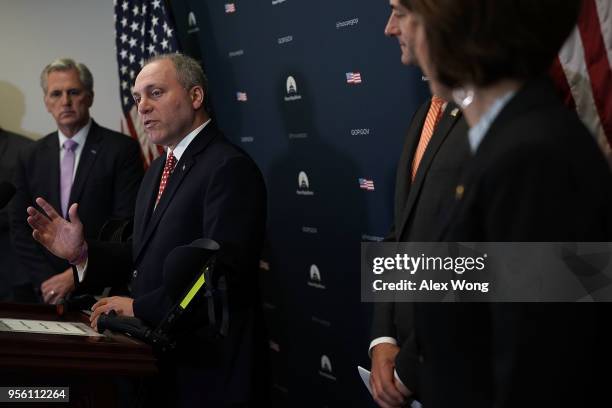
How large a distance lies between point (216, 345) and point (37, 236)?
72 cm

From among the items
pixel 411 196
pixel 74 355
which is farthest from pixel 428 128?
pixel 74 355

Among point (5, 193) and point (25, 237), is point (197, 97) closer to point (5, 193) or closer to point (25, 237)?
point (5, 193)

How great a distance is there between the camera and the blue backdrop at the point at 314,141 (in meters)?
3.06

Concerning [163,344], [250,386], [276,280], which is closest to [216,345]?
[250,386]

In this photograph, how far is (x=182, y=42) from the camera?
Result: 14.4 ft

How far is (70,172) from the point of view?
3893 mm

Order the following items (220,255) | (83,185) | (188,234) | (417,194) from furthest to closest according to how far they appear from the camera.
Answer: (83,185), (188,234), (220,255), (417,194)

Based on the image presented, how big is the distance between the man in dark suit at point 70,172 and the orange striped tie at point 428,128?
194 cm

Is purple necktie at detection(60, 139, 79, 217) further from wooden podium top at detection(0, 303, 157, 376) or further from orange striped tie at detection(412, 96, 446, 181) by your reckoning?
orange striped tie at detection(412, 96, 446, 181)

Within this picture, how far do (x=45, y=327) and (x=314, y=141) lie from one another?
5.76ft

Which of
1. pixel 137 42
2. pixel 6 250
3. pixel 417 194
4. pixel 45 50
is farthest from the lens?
pixel 45 50

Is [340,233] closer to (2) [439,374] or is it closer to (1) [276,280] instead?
(1) [276,280]

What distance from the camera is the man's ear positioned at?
105 inches

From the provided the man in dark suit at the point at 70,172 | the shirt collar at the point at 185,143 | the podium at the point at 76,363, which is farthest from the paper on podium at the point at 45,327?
the man in dark suit at the point at 70,172
